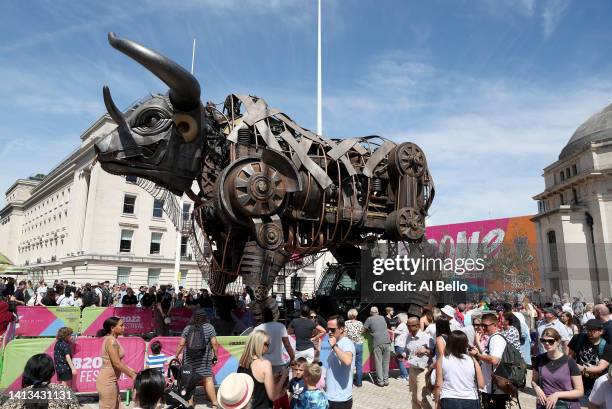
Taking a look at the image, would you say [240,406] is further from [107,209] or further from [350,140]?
[107,209]

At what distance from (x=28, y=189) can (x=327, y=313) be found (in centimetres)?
8643

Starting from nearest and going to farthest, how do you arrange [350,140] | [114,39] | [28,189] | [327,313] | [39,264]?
[114,39] < [350,140] < [327,313] < [39,264] < [28,189]

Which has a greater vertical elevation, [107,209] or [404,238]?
[107,209]

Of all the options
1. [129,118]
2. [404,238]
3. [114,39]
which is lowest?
[404,238]

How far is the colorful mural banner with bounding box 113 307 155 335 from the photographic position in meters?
13.2

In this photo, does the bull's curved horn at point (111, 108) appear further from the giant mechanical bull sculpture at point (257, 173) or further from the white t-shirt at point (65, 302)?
the white t-shirt at point (65, 302)

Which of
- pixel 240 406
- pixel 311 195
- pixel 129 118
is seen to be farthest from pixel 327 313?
pixel 240 406

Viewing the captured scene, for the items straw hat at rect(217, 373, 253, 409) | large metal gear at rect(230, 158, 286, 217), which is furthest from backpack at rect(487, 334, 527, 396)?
large metal gear at rect(230, 158, 286, 217)

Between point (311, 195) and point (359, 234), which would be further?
point (359, 234)

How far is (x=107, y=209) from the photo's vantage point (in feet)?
125

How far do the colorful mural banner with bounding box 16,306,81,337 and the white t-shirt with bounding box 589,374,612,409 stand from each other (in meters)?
13.1

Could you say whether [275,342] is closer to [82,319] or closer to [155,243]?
[82,319]

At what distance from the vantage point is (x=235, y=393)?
12.6 feet

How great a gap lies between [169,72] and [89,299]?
1214 centimetres
